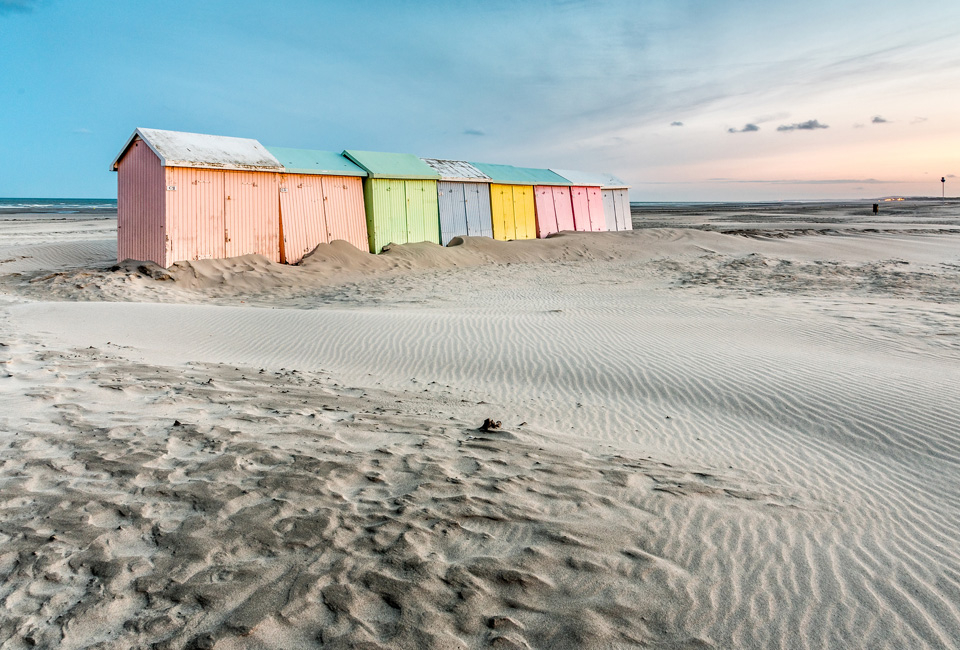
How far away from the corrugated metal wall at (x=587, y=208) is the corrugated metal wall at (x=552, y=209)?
0.41 meters

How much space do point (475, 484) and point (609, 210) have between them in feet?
85.1

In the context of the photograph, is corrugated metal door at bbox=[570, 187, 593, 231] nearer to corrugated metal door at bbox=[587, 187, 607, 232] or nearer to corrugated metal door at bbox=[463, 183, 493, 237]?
corrugated metal door at bbox=[587, 187, 607, 232]

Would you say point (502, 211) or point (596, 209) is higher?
point (596, 209)

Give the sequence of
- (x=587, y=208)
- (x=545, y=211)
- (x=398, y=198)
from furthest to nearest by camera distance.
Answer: (x=587, y=208) → (x=545, y=211) → (x=398, y=198)

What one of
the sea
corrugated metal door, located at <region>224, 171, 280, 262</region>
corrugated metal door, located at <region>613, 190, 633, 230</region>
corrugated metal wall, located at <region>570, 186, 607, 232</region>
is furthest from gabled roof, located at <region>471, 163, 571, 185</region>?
the sea

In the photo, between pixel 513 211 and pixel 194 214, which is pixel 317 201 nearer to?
pixel 194 214

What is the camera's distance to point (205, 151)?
52.5ft

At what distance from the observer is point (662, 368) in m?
7.40

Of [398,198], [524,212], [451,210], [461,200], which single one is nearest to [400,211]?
[398,198]

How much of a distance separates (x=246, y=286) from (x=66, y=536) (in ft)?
42.6

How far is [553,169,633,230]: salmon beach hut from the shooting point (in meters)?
27.3

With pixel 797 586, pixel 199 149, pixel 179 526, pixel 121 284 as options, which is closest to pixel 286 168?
pixel 199 149

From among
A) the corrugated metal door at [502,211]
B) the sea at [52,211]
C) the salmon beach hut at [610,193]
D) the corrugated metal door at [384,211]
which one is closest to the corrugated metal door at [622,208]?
the salmon beach hut at [610,193]

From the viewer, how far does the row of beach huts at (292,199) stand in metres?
15.4
